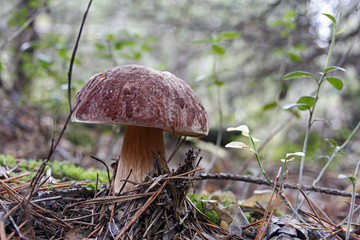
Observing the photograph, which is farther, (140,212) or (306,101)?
(306,101)

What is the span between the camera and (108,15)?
682 centimetres

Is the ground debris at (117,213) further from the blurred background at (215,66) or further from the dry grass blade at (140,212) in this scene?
the blurred background at (215,66)

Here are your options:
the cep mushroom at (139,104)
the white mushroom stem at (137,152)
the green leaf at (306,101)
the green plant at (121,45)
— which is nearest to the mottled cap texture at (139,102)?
the cep mushroom at (139,104)

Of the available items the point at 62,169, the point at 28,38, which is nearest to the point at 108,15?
the point at 28,38

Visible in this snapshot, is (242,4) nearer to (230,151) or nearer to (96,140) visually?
(230,151)

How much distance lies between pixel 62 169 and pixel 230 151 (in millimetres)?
4340

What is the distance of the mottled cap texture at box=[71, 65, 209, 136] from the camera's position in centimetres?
150

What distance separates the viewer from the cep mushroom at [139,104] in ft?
4.94

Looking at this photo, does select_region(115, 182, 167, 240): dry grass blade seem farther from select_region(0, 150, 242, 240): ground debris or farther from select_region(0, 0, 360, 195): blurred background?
select_region(0, 0, 360, 195): blurred background

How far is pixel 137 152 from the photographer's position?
1.88 meters

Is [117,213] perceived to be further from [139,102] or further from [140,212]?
[139,102]

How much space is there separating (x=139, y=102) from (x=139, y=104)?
1 cm

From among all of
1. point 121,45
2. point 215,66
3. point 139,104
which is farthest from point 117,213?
point 215,66

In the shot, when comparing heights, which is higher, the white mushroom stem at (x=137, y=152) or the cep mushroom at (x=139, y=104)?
the cep mushroom at (x=139, y=104)
